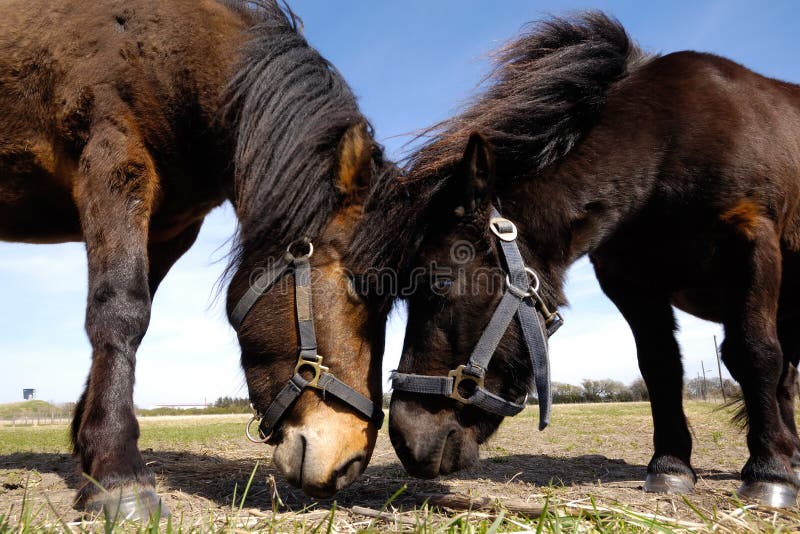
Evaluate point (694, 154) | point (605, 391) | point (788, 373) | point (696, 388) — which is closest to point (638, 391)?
point (605, 391)

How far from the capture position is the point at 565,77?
11.9 ft

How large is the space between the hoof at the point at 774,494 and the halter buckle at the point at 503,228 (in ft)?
6.65

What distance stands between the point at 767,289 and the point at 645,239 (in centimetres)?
75

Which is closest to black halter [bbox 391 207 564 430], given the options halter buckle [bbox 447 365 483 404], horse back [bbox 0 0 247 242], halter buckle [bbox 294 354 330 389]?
halter buckle [bbox 447 365 483 404]

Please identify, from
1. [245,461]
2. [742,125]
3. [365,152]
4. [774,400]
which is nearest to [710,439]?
[774,400]

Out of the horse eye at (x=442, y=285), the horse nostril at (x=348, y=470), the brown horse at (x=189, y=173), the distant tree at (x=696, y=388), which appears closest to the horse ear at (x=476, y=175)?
the horse eye at (x=442, y=285)

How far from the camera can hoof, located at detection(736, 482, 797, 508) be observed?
11.0 feet

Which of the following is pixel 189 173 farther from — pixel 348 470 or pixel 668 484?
pixel 668 484

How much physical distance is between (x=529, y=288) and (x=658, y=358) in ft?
Result: 6.29

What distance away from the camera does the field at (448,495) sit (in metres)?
2.30

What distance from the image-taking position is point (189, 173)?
3.82m

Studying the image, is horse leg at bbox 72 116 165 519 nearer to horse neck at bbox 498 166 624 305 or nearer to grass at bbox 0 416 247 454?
horse neck at bbox 498 166 624 305

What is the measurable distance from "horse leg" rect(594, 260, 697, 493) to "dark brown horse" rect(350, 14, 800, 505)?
0.03m

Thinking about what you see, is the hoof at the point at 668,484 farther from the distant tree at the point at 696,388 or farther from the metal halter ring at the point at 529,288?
the distant tree at the point at 696,388
